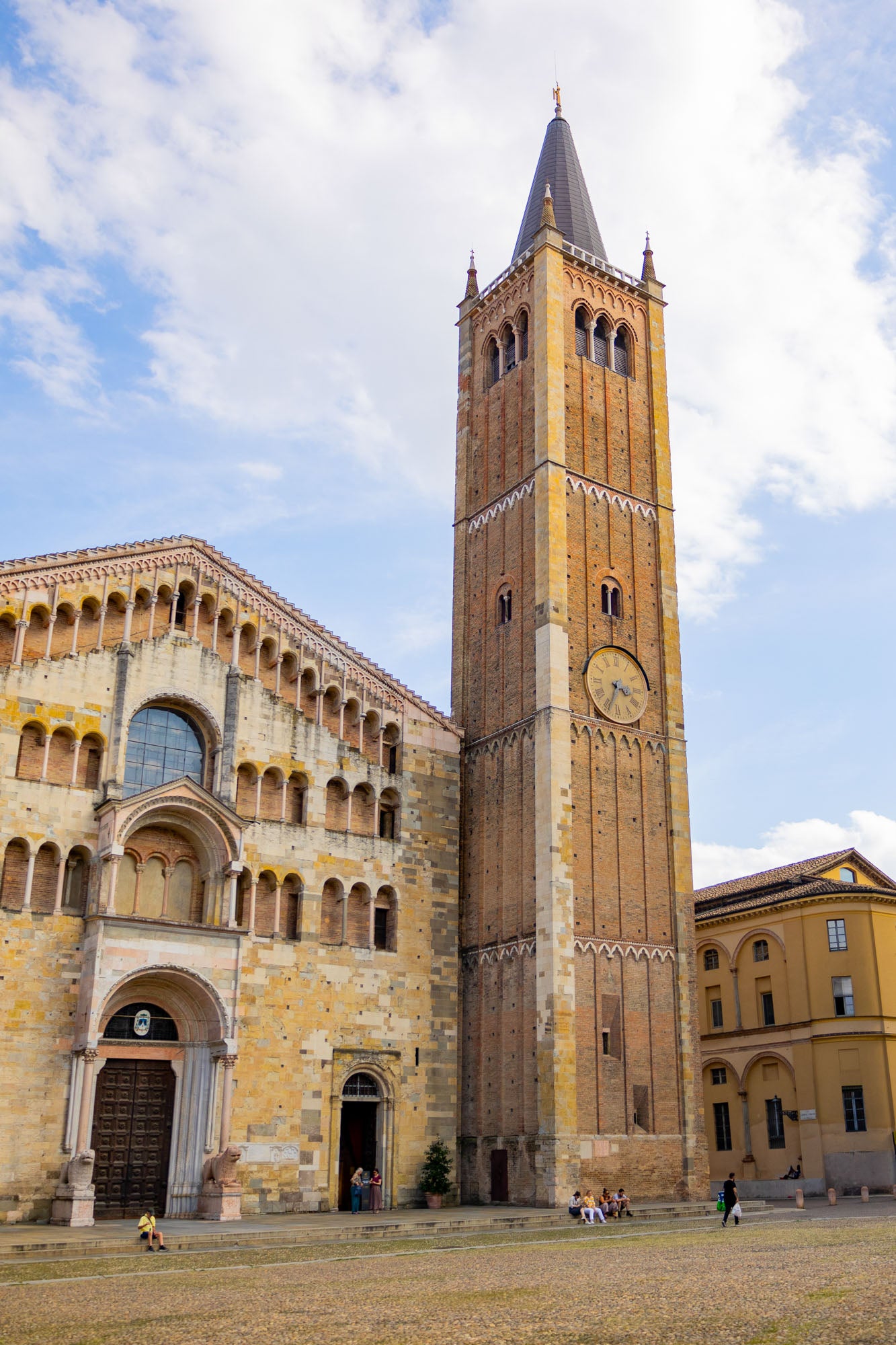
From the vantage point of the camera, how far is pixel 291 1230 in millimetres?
25391

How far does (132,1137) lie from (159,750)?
31.8 ft

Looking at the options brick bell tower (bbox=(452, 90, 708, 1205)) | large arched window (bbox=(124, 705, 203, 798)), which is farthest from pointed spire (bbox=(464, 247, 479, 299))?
large arched window (bbox=(124, 705, 203, 798))

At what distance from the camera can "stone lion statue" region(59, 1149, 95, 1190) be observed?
1048 inches

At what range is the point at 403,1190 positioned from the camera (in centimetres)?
3272

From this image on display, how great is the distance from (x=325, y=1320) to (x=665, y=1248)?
9.98m

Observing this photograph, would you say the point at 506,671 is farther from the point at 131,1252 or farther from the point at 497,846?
the point at 131,1252

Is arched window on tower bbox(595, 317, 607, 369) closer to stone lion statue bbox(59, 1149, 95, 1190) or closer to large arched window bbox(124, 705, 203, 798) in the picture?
large arched window bbox(124, 705, 203, 798)

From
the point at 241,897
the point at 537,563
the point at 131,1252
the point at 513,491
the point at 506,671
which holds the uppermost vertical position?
the point at 513,491

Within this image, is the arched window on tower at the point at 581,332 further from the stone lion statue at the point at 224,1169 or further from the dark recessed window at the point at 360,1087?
the stone lion statue at the point at 224,1169

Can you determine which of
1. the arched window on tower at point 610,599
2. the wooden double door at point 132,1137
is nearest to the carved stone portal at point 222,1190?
the wooden double door at point 132,1137

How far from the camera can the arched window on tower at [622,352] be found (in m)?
42.2

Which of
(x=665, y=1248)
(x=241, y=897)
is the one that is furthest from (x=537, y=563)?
(x=665, y=1248)

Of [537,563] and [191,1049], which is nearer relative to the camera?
[191,1049]

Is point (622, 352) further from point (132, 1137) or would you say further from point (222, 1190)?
point (222, 1190)
